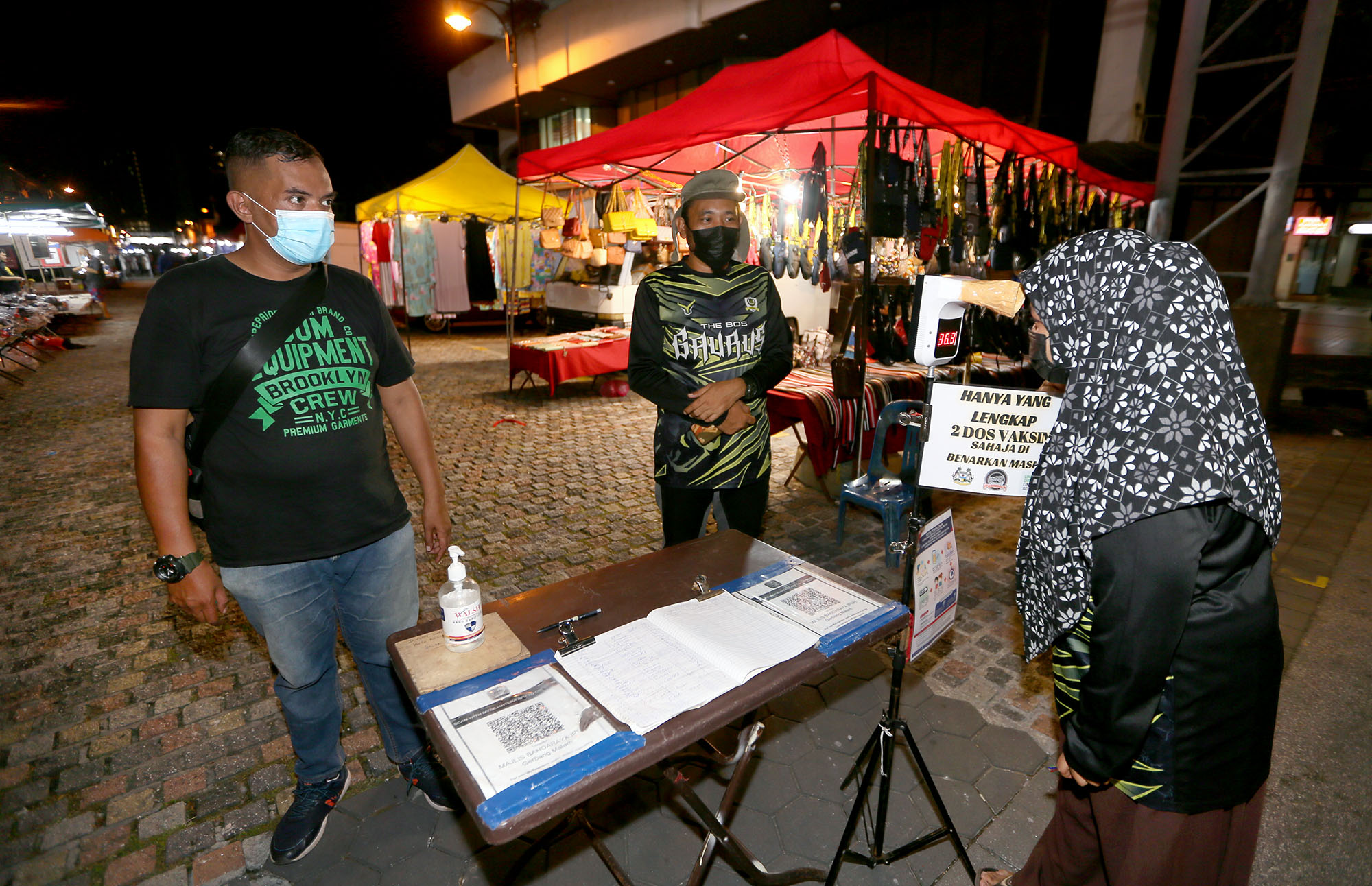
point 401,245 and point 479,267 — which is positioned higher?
point 401,245

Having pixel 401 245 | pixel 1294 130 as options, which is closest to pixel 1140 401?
pixel 1294 130

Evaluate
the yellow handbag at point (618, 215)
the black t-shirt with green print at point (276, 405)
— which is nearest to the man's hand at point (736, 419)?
the black t-shirt with green print at point (276, 405)

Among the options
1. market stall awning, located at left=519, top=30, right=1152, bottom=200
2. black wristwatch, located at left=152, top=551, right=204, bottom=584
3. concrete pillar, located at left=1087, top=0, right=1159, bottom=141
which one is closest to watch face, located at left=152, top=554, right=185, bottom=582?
black wristwatch, located at left=152, top=551, right=204, bottom=584

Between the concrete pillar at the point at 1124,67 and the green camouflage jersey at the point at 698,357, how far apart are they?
1024 centimetres

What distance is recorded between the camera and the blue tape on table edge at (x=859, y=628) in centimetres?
154

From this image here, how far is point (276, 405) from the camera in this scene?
173 cm

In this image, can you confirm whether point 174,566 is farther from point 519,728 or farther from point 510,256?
point 510,256

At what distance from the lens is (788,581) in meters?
1.89

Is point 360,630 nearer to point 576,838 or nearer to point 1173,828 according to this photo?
point 576,838

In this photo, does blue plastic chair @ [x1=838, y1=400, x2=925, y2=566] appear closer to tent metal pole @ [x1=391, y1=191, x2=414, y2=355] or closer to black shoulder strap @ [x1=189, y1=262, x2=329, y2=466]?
black shoulder strap @ [x1=189, y1=262, x2=329, y2=466]

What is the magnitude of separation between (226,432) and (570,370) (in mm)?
6698

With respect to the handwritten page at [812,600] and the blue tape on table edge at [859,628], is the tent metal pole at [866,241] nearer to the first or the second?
the handwritten page at [812,600]

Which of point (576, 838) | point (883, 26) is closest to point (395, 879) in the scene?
point (576, 838)

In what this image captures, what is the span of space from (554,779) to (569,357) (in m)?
7.48
